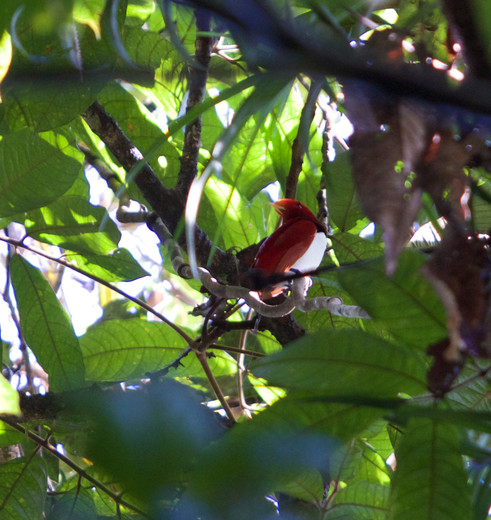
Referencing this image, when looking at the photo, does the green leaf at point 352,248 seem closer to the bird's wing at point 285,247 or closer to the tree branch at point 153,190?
the bird's wing at point 285,247

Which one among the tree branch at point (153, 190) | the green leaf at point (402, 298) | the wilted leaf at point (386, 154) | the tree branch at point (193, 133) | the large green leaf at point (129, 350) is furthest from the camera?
the large green leaf at point (129, 350)

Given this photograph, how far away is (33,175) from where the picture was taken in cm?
92

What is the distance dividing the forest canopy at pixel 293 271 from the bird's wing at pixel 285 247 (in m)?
0.02

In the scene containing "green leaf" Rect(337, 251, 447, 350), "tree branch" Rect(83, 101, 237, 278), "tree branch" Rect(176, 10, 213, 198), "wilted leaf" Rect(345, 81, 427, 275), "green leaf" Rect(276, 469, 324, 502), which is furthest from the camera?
"tree branch" Rect(83, 101, 237, 278)

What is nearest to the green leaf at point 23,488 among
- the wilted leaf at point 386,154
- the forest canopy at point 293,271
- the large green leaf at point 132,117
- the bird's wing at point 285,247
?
the forest canopy at point 293,271

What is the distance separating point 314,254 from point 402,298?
2.02 ft

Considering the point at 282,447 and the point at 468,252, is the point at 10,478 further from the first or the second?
the point at 468,252

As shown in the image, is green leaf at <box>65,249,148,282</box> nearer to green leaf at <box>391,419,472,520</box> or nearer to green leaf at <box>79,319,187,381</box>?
green leaf at <box>79,319,187,381</box>

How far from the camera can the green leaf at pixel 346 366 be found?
0.53 metres

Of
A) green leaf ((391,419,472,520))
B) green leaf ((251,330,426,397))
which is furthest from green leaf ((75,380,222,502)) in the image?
green leaf ((391,419,472,520))

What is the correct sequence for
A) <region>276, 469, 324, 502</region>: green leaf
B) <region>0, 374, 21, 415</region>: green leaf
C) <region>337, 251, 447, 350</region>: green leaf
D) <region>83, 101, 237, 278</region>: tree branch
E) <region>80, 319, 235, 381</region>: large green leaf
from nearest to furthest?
<region>337, 251, 447, 350</region>: green leaf
<region>0, 374, 21, 415</region>: green leaf
<region>276, 469, 324, 502</region>: green leaf
<region>83, 101, 237, 278</region>: tree branch
<region>80, 319, 235, 381</region>: large green leaf

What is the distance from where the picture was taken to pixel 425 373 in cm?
54

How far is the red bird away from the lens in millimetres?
1063

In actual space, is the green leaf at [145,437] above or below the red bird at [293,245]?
below
